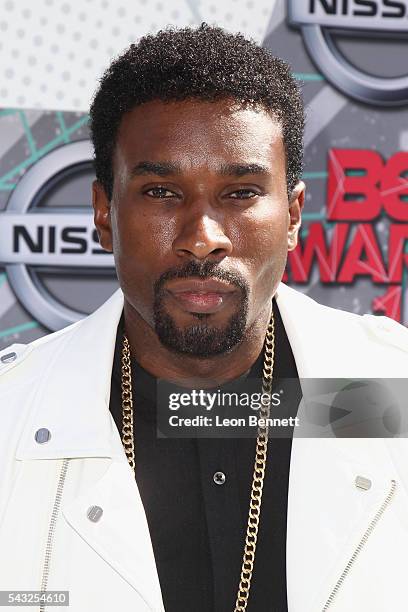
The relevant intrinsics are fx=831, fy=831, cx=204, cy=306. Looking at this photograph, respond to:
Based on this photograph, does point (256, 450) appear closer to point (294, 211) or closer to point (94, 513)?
point (94, 513)

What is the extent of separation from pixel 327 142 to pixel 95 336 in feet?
4.69

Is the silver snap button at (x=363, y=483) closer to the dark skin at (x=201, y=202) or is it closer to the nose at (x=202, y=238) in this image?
the dark skin at (x=201, y=202)

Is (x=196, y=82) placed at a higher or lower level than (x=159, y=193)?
higher

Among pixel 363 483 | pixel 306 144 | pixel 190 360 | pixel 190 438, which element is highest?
pixel 306 144

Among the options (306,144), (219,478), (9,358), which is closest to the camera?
(219,478)

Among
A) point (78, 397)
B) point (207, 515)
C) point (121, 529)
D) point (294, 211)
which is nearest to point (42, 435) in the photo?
point (78, 397)

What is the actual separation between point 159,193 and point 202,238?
15 centimetres

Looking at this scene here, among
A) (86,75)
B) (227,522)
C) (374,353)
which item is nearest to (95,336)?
(227,522)

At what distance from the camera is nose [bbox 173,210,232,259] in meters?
1.46

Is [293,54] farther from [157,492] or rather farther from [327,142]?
[157,492]

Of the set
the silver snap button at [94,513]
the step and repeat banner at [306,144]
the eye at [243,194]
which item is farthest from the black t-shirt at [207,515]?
the step and repeat banner at [306,144]

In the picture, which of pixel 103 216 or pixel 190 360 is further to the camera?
pixel 103 216

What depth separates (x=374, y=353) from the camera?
173cm

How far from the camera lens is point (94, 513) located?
1463mm
